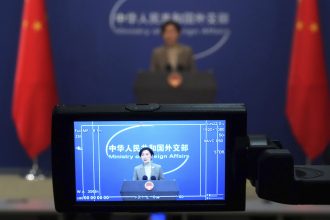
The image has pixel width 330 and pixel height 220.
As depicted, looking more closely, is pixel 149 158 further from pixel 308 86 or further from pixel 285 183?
pixel 308 86

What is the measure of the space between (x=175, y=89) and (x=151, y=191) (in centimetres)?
330

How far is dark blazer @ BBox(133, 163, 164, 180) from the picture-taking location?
123 cm

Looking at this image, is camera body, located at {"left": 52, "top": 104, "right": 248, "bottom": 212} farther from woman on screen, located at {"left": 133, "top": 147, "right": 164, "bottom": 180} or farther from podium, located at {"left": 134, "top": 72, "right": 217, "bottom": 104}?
podium, located at {"left": 134, "top": 72, "right": 217, "bottom": 104}

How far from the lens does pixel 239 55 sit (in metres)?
5.95

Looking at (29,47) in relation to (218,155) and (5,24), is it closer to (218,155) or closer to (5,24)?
(5,24)

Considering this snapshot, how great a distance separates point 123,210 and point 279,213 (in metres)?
2.10

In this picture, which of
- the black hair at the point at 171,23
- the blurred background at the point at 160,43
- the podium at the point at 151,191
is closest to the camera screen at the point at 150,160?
the podium at the point at 151,191

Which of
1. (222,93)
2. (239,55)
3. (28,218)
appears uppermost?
(239,55)

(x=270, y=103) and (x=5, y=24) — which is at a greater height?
(x=5, y=24)

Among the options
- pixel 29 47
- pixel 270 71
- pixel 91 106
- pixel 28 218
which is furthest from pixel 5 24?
pixel 91 106

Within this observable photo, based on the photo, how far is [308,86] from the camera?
18.6 feet

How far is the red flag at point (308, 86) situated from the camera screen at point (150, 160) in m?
4.58

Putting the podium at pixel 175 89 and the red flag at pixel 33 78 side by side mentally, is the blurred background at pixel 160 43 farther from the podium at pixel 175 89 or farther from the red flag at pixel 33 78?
the podium at pixel 175 89

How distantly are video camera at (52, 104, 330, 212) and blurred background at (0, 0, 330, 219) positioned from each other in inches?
187
